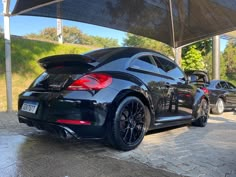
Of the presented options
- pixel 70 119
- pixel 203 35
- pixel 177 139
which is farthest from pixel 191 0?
pixel 70 119

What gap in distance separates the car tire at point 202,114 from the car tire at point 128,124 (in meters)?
2.24

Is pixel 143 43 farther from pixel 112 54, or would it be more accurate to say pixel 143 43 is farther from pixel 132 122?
pixel 132 122

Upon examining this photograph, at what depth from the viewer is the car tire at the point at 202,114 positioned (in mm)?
6004

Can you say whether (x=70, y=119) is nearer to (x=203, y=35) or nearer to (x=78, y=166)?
(x=78, y=166)

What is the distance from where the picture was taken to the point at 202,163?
335cm

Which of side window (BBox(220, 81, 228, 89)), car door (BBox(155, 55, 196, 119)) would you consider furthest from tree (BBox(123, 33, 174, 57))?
car door (BBox(155, 55, 196, 119))

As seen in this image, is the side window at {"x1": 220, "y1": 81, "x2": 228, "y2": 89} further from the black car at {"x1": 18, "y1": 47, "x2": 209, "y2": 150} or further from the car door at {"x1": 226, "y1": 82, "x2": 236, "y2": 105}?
the black car at {"x1": 18, "y1": 47, "x2": 209, "y2": 150}

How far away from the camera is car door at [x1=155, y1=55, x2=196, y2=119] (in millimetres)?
4809

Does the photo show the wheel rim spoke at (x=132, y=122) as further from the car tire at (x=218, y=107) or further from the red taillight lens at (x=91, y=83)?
the car tire at (x=218, y=107)

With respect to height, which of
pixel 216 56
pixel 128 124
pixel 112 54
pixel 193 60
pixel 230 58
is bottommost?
pixel 128 124

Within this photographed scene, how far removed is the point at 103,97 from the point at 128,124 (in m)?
0.64

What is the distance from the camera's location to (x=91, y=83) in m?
3.44

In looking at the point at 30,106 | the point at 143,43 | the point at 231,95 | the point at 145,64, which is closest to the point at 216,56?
the point at 231,95

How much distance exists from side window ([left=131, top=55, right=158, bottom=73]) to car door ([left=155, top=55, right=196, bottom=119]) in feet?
0.89
